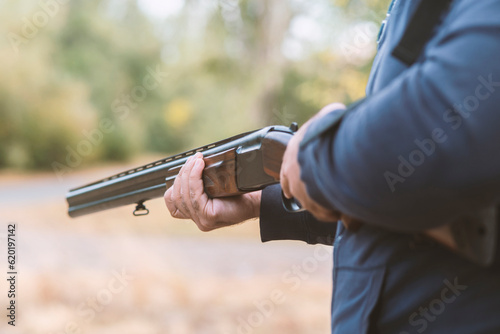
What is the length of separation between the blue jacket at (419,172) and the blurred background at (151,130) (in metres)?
3.95

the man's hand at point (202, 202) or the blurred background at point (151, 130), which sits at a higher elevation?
the man's hand at point (202, 202)

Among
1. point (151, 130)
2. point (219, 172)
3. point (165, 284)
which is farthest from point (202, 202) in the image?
point (151, 130)

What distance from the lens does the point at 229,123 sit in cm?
1040

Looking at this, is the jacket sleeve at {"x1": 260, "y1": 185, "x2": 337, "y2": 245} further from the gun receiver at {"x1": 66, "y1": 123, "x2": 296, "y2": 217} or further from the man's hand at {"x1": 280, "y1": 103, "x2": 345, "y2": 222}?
the man's hand at {"x1": 280, "y1": 103, "x2": 345, "y2": 222}

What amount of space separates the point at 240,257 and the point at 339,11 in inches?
158

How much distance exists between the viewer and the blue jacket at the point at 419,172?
0.70m

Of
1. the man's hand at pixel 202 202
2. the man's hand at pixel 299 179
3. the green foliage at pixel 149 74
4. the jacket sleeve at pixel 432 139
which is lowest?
the green foliage at pixel 149 74

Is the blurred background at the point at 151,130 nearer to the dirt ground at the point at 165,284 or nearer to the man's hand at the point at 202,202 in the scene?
the dirt ground at the point at 165,284

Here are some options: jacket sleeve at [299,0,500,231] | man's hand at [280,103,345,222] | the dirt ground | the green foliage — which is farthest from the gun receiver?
the green foliage

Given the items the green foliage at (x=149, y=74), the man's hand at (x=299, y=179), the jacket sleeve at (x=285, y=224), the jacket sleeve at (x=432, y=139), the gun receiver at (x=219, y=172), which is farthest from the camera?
the green foliage at (x=149, y=74)

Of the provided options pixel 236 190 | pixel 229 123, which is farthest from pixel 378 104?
pixel 229 123

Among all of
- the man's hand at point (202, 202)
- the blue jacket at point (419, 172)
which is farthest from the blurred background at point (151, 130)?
the blue jacket at point (419, 172)

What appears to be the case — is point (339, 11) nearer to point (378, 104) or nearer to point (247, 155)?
point (247, 155)

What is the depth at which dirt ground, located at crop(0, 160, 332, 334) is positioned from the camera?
4711mm
